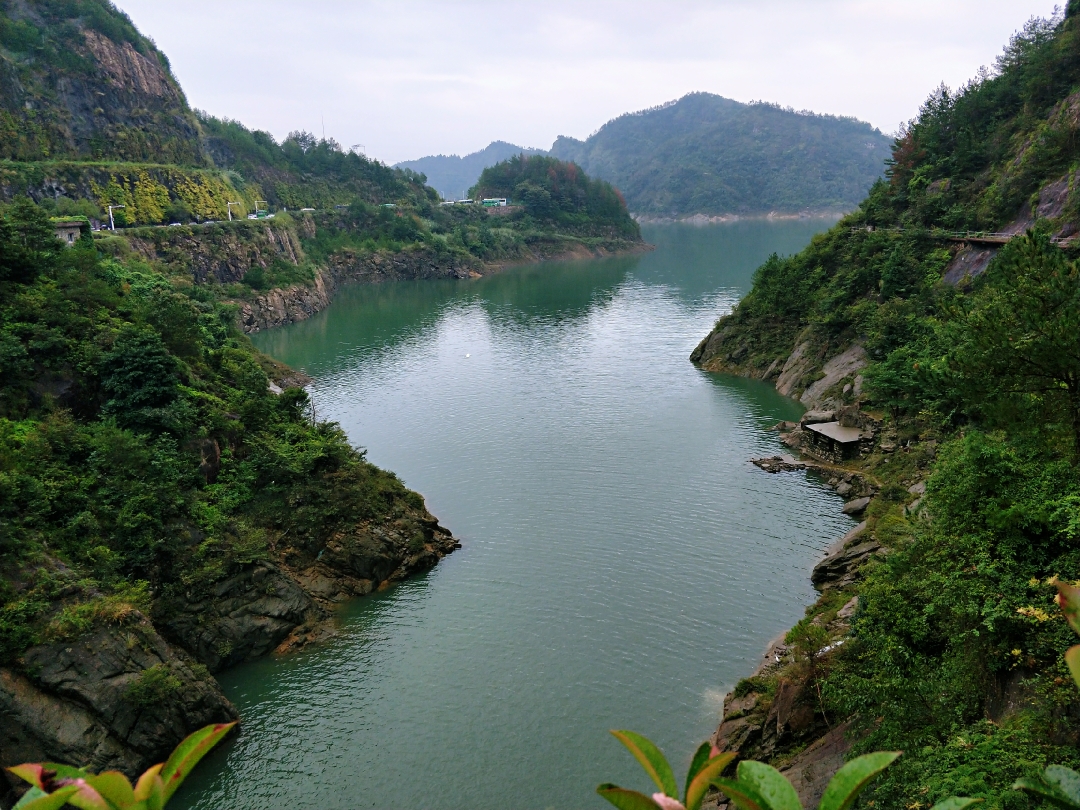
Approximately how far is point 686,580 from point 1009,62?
44015 mm

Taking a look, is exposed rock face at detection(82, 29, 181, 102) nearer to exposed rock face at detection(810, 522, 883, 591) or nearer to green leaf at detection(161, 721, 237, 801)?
exposed rock face at detection(810, 522, 883, 591)

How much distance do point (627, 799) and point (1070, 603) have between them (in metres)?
2.20

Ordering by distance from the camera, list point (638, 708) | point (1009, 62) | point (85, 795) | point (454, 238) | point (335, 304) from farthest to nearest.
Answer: point (454, 238) → point (335, 304) → point (1009, 62) → point (638, 708) → point (85, 795)

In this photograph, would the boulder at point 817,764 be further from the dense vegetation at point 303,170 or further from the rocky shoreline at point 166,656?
the dense vegetation at point 303,170

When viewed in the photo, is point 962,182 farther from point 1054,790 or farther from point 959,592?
point 1054,790

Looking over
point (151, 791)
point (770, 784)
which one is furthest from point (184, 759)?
point (770, 784)

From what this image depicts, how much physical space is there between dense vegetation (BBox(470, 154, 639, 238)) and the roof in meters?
97.8

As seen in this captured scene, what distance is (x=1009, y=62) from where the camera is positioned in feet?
158

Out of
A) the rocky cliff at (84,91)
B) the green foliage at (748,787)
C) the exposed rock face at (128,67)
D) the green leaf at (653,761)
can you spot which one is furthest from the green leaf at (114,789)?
the exposed rock face at (128,67)

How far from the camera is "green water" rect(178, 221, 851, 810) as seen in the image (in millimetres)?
16969

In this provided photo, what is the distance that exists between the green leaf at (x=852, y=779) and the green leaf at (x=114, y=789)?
3071 mm

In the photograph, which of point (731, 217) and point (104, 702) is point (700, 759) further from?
point (731, 217)

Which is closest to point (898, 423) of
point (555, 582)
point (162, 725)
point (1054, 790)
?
point (555, 582)

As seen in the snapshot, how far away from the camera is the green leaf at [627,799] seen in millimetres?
3447
